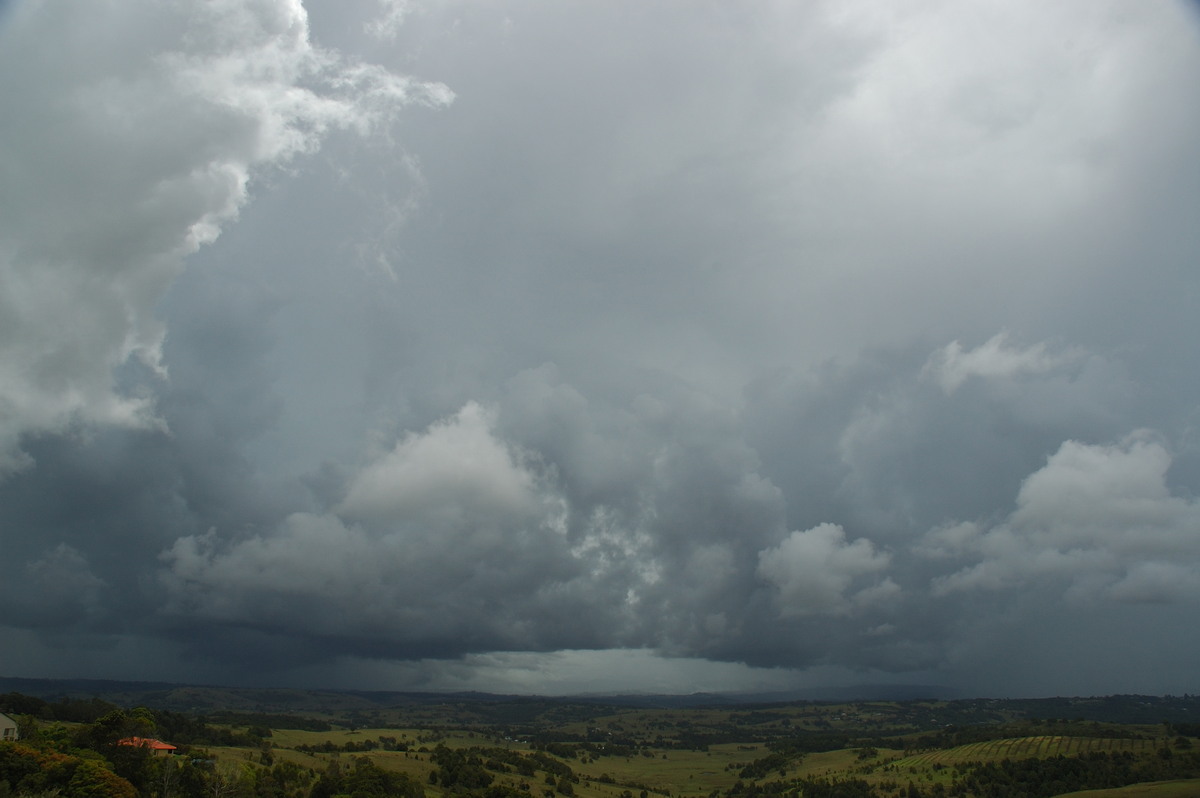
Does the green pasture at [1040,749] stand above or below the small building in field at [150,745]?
below

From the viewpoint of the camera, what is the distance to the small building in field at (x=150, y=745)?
107500 mm

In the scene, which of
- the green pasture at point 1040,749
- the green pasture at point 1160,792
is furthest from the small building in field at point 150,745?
the green pasture at point 1040,749

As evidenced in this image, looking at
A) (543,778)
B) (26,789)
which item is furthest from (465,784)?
(26,789)

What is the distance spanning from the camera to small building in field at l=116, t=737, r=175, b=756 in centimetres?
10750

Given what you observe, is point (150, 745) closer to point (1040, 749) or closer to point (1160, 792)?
point (1160, 792)

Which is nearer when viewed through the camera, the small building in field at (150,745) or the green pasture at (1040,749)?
the small building in field at (150,745)

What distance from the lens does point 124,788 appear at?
83.8 metres

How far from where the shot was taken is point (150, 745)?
382 ft

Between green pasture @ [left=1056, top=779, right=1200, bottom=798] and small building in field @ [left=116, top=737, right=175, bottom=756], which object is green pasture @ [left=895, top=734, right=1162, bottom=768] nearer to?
green pasture @ [left=1056, top=779, right=1200, bottom=798]

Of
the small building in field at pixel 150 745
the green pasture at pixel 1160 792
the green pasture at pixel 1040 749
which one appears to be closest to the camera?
the green pasture at pixel 1160 792

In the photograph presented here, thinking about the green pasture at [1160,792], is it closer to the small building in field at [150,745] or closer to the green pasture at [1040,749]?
the green pasture at [1040,749]

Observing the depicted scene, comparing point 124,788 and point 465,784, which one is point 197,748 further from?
point 124,788

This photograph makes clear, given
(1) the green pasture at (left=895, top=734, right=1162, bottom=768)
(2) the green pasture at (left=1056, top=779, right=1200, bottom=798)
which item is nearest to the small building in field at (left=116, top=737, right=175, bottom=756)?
(2) the green pasture at (left=1056, top=779, right=1200, bottom=798)

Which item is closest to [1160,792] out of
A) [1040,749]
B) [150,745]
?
[1040,749]
